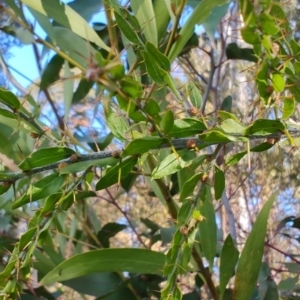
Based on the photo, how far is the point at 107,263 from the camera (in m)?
0.47

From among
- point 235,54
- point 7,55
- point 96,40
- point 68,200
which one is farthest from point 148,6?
point 7,55

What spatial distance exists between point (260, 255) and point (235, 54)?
38 cm

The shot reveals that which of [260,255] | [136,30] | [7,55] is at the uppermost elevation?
[7,55]

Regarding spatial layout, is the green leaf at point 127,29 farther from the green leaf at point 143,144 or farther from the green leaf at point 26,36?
the green leaf at point 26,36

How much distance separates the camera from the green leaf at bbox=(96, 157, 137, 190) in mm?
295

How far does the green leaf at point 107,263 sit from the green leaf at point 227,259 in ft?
0.21

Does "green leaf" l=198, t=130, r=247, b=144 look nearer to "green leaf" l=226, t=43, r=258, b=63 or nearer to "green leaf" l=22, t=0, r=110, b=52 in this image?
"green leaf" l=22, t=0, r=110, b=52

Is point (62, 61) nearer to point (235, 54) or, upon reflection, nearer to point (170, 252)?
point (235, 54)

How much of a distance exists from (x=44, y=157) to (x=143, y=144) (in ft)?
0.21

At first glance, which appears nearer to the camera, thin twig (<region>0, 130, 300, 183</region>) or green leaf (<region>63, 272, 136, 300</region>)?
thin twig (<region>0, 130, 300, 183</region>)

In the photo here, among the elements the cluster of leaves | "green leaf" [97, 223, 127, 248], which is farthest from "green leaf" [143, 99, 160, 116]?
"green leaf" [97, 223, 127, 248]

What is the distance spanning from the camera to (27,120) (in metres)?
0.29

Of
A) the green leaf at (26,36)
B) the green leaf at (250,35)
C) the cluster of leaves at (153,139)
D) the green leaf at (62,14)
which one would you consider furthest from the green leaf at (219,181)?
the green leaf at (26,36)

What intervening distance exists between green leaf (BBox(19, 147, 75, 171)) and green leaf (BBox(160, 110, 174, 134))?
0.21 ft
